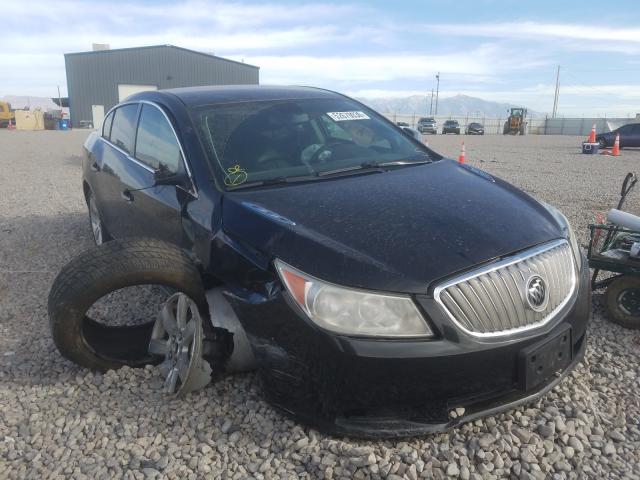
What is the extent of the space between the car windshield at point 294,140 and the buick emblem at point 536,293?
4.40ft

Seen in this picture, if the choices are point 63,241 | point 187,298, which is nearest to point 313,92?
point 187,298

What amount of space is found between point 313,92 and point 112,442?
2.78 meters

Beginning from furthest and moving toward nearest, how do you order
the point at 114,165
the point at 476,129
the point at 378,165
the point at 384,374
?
the point at 476,129 → the point at 114,165 → the point at 378,165 → the point at 384,374

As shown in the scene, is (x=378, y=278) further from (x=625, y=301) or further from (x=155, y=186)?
(x=625, y=301)

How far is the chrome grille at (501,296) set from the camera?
7.06ft

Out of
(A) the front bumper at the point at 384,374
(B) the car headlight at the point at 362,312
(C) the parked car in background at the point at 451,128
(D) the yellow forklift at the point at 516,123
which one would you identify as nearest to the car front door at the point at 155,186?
(A) the front bumper at the point at 384,374

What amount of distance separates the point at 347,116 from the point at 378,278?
6.51ft

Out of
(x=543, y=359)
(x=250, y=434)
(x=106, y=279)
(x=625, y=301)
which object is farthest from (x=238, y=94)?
(x=625, y=301)

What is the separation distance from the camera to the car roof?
3684 mm

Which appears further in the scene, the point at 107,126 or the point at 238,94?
the point at 107,126

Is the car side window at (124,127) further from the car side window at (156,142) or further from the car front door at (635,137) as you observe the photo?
the car front door at (635,137)

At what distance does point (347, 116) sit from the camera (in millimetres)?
3871

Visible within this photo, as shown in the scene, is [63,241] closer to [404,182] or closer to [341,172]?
[341,172]

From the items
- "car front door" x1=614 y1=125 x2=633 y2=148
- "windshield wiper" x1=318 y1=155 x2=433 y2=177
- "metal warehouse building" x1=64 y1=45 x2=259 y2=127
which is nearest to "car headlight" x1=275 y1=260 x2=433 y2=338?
"windshield wiper" x1=318 y1=155 x2=433 y2=177
